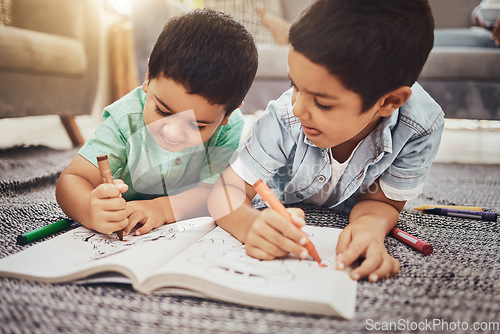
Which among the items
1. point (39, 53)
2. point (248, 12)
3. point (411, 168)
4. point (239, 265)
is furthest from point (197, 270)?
point (248, 12)

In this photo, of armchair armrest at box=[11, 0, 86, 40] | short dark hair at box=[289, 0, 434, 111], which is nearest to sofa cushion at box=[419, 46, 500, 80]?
short dark hair at box=[289, 0, 434, 111]

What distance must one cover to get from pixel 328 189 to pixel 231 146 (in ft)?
0.67

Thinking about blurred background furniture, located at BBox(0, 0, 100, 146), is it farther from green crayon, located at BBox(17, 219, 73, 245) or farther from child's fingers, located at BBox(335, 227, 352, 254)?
Answer: child's fingers, located at BBox(335, 227, 352, 254)

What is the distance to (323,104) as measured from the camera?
1.70 feet

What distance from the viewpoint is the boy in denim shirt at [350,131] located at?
479 mm

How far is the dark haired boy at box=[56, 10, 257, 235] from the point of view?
1.88ft

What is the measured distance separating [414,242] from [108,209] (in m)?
0.43

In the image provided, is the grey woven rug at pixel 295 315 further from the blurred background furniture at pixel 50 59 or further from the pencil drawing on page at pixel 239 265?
the blurred background furniture at pixel 50 59

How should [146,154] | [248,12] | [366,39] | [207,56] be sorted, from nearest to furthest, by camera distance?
[366,39]
[207,56]
[146,154]
[248,12]

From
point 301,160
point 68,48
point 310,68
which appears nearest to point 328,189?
point 301,160

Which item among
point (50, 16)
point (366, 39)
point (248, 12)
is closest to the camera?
point (366, 39)

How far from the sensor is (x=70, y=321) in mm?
363

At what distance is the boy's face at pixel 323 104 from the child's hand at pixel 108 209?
0.26m

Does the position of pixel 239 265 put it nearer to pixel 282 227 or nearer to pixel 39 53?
pixel 282 227
